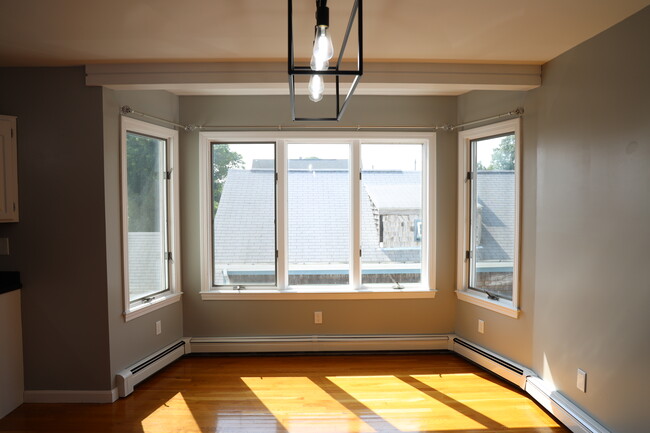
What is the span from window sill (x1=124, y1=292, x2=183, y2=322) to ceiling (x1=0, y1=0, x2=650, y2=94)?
194 centimetres

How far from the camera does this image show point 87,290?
2953mm

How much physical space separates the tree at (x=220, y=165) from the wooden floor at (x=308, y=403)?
1625 mm

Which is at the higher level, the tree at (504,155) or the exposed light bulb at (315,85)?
the exposed light bulb at (315,85)

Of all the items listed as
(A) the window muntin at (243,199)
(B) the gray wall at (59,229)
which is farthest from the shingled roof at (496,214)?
(B) the gray wall at (59,229)

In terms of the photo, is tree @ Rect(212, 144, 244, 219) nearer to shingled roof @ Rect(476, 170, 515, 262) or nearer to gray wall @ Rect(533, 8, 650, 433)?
shingled roof @ Rect(476, 170, 515, 262)

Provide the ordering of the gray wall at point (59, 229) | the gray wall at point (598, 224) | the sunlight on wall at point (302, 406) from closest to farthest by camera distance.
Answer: the gray wall at point (598, 224) < the sunlight on wall at point (302, 406) < the gray wall at point (59, 229)

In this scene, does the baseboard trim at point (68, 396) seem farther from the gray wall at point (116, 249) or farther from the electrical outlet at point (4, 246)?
the electrical outlet at point (4, 246)

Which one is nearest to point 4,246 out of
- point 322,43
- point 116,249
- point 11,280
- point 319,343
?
point 11,280

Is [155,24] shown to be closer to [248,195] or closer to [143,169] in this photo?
[143,169]

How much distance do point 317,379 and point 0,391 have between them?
2.29 meters

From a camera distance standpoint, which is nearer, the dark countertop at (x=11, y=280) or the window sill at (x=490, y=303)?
the dark countertop at (x=11, y=280)

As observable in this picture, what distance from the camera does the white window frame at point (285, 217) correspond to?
12.6 feet

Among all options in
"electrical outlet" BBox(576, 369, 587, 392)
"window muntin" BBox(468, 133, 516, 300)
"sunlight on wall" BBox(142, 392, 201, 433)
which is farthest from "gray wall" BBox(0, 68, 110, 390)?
"electrical outlet" BBox(576, 369, 587, 392)

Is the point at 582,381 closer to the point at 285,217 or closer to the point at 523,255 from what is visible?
the point at 523,255
